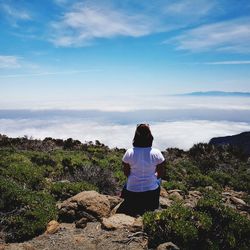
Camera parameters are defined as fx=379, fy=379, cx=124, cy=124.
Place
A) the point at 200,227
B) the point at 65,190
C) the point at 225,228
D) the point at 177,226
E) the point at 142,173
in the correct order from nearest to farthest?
the point at 177,226
the point at 200,227
the point at 225,228
the point at 142,173
the point at 65,190

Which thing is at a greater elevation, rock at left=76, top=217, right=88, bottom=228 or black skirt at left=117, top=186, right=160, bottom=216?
black skirt at left=117, top=186, right=160, bottom=216

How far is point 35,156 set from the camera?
14961mm

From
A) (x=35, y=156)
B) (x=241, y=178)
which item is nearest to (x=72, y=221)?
(x=35, y=156)

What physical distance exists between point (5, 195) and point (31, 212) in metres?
0.90

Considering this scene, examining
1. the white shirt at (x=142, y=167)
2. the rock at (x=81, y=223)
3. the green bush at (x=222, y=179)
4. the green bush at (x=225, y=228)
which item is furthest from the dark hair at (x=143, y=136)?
the green bush at (x=222, y=179)

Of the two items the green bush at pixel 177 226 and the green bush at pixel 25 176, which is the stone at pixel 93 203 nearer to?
the green bush at pixel 177 226

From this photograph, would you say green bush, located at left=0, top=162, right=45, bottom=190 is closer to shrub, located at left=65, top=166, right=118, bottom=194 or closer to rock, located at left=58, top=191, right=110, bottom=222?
shrub, located at left=65, top=166, right=118, bottom=194

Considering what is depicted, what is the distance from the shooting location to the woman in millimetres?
7680

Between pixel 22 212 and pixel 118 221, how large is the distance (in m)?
1.89

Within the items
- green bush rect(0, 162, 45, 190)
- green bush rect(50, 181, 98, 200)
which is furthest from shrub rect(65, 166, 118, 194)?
green bush rect(50, 181, 98, 200)

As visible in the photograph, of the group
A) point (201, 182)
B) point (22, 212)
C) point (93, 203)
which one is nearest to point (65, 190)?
point (93, 203)

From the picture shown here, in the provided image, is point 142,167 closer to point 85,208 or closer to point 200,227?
point 85,208

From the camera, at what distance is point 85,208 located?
7488 mm

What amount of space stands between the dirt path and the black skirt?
98 cm
